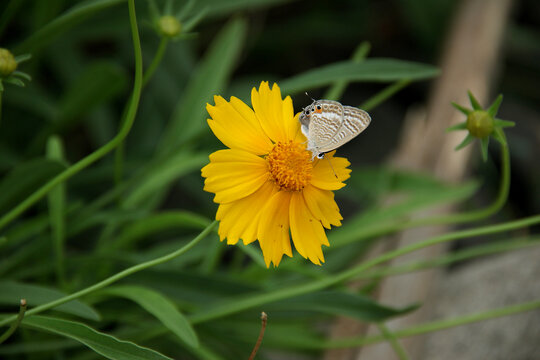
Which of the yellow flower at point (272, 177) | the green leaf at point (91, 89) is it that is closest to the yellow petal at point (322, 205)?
the yellow flower at point (272, 177)

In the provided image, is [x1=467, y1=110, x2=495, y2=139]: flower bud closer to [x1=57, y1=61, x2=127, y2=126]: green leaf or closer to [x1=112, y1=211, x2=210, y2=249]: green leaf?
[x1=112, y1=211, x2=210, y2=249]: green leaf

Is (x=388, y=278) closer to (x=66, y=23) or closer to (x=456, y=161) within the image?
(x=456, y=161)

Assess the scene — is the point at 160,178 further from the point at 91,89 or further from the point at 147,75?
the point at 147,75

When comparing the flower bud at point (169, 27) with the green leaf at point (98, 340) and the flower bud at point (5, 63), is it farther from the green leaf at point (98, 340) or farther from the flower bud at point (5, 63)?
the green leaf at point (98, 340)

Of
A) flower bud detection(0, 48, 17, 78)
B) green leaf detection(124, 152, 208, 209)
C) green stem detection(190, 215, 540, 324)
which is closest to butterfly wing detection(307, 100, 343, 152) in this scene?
green stem detection(190, 215, 540, 324)

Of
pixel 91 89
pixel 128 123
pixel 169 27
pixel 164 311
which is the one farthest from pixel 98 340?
pixel 91 89
